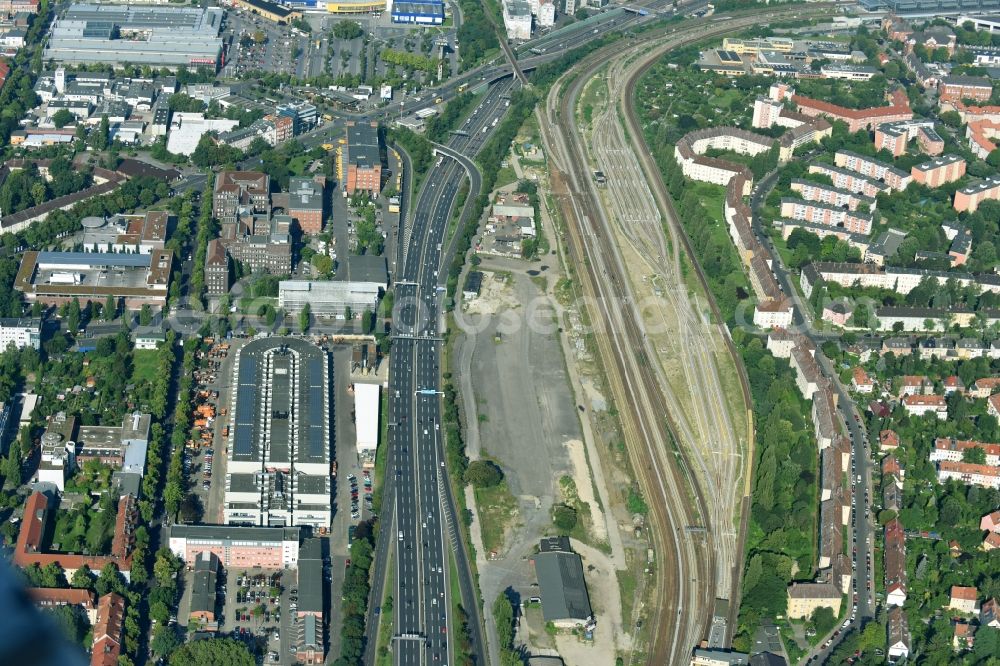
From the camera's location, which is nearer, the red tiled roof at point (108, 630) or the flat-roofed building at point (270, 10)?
the red tiled roof at point (108, 630)

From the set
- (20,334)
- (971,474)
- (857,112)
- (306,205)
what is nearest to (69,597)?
Result: (20,334)

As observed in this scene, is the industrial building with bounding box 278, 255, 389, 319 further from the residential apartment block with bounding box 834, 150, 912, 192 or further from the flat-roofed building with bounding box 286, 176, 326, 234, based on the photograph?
the residential apartment block with bounding box 834, 150, 912, 192

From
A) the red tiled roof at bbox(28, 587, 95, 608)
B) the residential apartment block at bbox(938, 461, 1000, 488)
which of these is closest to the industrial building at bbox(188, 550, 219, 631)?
the red tiled roof at bbox(28, 587, 95, 608)

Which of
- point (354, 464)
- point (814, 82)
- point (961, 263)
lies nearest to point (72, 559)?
point (354, 464)

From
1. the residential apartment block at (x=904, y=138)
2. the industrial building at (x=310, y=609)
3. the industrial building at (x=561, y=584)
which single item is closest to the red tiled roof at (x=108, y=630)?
the industrial building at (x=310, y=609)

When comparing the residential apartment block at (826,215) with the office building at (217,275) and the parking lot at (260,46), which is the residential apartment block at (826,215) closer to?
the office building at (217,275)

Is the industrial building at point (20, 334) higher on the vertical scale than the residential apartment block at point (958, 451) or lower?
higher

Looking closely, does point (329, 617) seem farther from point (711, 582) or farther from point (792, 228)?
point (792, 228)
